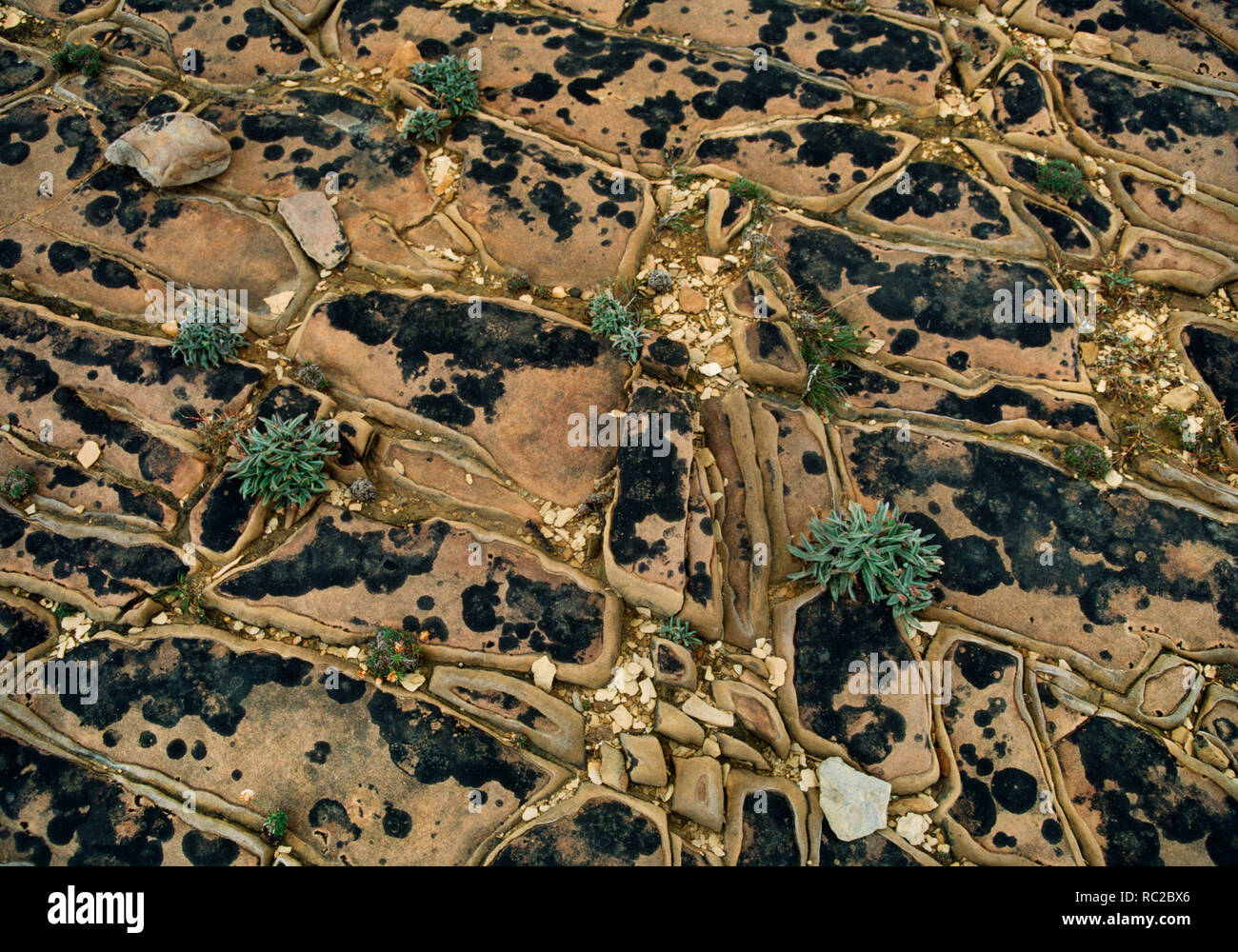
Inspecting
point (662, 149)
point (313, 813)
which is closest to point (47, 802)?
point (313, 813)

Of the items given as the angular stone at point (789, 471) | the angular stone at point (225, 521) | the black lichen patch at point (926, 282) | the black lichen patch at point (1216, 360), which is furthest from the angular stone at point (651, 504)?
the black lichen patch at point (1216, 360)

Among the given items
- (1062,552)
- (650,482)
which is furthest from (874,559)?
(650,482)

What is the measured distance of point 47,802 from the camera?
250 inches

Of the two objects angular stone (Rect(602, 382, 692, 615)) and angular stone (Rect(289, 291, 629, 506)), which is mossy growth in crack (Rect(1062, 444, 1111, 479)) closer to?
angular stone (Rect(602, 382, 692, 615))

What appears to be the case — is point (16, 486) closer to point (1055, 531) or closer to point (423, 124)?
point (423, 124)

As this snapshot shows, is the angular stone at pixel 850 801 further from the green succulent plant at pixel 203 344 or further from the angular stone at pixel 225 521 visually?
the green succulent plant at pixel 203 344

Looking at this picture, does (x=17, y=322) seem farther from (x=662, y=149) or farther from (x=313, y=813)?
(x=662, y=149)

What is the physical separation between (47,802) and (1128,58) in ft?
45.5

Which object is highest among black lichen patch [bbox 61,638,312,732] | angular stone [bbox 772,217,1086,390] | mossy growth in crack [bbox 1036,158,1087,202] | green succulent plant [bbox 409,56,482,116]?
mossy growth in crack [bbox 1036,158,1087,202]

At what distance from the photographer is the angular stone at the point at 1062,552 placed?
22.8 feet

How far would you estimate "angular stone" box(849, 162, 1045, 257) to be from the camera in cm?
834

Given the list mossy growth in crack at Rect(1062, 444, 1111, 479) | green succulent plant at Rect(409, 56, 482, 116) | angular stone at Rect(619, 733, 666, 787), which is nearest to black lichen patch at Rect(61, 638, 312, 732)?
angular stone at Rect(619, 733, 666, 787)

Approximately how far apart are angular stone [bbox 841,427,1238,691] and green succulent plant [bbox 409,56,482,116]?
5691 millimetres

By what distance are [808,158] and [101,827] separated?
9.48 metres
